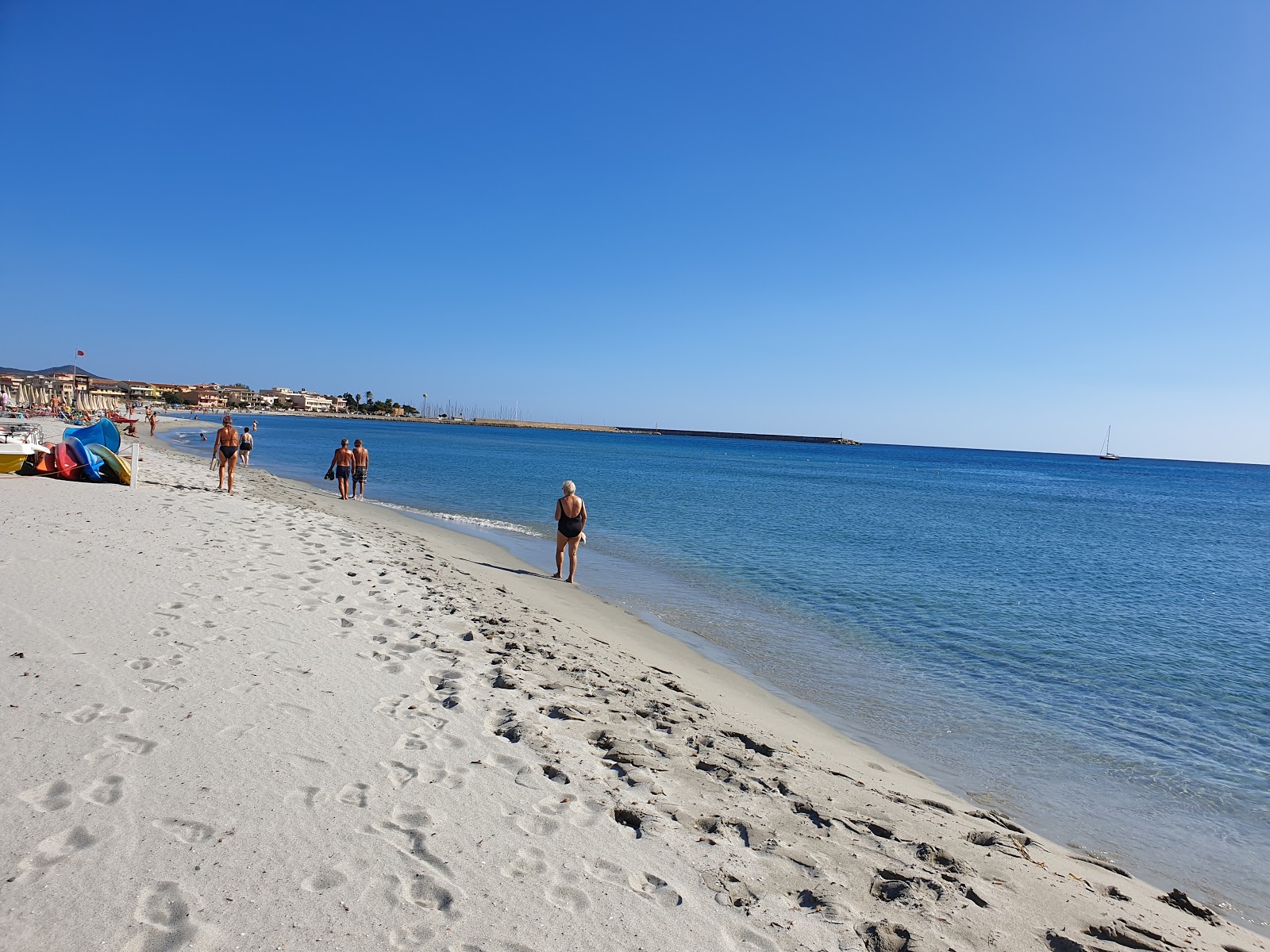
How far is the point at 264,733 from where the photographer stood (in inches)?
163

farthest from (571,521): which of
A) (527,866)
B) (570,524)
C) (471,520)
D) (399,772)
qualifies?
(527,866)

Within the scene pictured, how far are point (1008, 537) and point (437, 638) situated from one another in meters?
23.8

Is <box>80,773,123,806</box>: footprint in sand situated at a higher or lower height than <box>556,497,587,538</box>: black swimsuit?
lower

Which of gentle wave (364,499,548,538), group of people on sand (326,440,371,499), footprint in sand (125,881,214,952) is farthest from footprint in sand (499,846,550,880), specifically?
group of people on sand (326,440,371,499)

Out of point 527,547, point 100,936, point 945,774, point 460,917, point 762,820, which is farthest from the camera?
point 527,547

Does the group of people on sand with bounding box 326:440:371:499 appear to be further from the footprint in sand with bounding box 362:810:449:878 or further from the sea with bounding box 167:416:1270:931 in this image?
the footprint in sand with bounding box 362:810:449:878

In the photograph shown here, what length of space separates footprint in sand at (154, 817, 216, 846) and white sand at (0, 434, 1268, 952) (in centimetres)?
1

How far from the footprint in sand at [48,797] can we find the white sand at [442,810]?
0.06 ft

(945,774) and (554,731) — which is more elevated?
(554,731)

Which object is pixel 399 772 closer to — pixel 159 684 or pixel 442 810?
pixel 442 810

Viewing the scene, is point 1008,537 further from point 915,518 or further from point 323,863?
point 323,863

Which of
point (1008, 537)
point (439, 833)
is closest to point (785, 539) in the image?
point (1008, 537)

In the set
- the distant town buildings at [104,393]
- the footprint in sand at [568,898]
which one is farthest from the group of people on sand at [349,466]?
the distant town buildings at [104,393]

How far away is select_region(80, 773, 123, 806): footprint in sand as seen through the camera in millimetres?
3260
